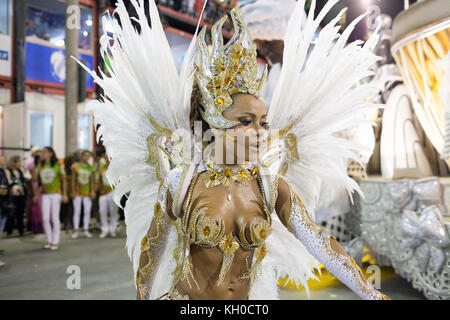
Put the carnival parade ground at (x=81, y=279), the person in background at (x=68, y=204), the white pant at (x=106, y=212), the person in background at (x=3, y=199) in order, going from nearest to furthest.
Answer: the carnival parade ground at (x=81, y=279) → the person in background at (x=3, y=199) → the white pant at (x=106, y=212) → the person in background at (x=68, y=204)

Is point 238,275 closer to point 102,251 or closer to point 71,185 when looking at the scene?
point 102,251

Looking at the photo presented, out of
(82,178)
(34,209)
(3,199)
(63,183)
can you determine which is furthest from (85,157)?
Result: (3,199)

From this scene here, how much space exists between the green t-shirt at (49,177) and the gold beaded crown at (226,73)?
5005 millimetres

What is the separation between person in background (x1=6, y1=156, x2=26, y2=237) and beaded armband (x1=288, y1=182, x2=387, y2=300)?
5.22m

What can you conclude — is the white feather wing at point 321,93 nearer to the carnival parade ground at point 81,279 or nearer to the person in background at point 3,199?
the carnival parade ground at point 81,279

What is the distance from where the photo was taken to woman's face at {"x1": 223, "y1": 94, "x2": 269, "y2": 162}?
53.1 inches

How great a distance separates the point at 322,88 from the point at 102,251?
483 centimetres

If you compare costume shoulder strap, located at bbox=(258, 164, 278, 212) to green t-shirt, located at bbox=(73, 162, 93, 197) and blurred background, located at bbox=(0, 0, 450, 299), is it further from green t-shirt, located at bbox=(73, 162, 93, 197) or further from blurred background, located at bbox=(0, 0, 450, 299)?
green t-shirt, located at bbox=(73, 162, 93, 197)

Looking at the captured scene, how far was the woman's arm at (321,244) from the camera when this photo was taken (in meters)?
1.29

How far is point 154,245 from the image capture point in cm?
145

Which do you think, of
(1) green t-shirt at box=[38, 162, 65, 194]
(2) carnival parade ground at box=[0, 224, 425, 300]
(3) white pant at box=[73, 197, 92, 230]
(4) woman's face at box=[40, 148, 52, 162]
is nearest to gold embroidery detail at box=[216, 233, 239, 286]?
(2) carnival parade ground at box=[0, 224, 425, 300]

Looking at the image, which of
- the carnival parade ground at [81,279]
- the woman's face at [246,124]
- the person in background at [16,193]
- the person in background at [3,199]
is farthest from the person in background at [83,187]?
the woman's face at [246,124]

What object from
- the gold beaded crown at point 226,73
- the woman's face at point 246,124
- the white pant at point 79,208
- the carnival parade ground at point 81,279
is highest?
the gold beaded crown at point 226,73
